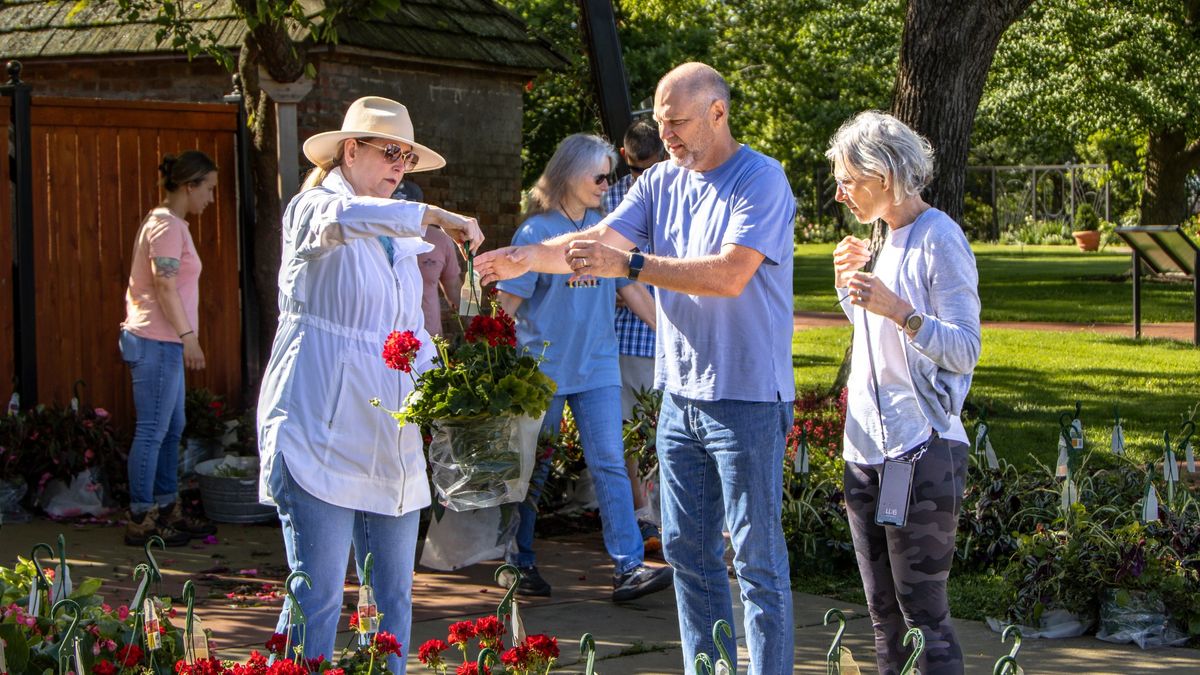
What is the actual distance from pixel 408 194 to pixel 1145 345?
29.8 ft

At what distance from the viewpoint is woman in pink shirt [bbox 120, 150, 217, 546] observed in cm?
696

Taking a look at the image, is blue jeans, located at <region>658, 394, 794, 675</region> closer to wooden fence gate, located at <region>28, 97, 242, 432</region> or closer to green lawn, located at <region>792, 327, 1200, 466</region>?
green lawn, located at <region>792, 327, 1200, 466</region>

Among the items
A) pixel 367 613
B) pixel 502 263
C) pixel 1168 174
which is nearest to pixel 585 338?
pixel 502 263

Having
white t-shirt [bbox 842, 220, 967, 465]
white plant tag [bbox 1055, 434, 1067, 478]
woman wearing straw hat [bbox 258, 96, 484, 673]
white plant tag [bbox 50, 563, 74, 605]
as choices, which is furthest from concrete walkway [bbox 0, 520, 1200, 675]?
woman wearing straw hat [bbox 258, 96, 484, 673]

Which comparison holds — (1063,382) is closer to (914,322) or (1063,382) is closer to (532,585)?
(532,585)

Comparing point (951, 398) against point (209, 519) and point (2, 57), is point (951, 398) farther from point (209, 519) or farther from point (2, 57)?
point (2, 57)

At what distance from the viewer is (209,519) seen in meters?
7.61

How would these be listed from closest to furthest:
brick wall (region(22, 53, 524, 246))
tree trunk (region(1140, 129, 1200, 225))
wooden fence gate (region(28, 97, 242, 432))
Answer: wooden fence gate (region(28, 97, 242, 432)), brick wall (region(22, 53, 524, 246)), tree trunk (region(1140, 129, 1200, 225))

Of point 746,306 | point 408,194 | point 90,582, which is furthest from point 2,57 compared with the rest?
point 746,306

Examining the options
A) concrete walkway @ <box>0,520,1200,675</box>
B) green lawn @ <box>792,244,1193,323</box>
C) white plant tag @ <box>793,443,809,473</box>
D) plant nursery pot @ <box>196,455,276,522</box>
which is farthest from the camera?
green lawn @ <box>792,244,1193,323</box>

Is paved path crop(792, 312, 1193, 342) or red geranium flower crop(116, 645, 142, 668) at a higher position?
paved path crop(792, 312, 1193, 342)

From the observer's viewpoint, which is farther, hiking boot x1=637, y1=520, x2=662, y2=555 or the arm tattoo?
the arm tattoo

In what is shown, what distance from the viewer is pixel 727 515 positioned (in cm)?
395

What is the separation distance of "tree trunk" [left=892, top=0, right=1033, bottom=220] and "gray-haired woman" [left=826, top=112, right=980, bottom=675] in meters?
5.31
